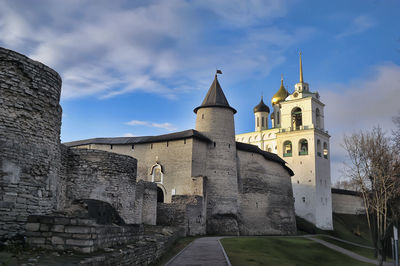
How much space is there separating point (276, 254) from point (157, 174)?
1275 cm

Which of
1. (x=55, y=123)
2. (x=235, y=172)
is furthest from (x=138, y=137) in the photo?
(x=55, y=123)

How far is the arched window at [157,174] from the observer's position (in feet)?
88.8

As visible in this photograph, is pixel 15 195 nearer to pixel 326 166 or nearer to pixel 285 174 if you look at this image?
pixel 285 174

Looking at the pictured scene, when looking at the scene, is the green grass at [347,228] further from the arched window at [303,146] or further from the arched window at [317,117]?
the arched window at [317,117]

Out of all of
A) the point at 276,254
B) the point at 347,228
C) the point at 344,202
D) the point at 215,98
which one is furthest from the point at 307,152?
the point at 276,254

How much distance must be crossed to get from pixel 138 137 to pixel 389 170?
1893cm

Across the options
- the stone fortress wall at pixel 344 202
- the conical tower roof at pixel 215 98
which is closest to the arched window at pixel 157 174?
the conical tower roof at pixel 215 98

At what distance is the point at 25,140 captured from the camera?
7.65 meters

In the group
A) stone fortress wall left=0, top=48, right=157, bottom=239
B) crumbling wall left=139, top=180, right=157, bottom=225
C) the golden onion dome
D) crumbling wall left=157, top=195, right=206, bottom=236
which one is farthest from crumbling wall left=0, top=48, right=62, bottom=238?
the golden onion dome

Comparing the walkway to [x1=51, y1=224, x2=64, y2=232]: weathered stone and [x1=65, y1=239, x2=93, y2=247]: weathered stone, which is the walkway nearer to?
[x1=65, y1=239, x2=93, y2=247]: weathered stone

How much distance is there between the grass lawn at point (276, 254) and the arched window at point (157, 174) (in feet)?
31.0

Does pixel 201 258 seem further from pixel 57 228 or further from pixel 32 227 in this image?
pixel 32 227

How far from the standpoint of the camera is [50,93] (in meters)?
8.37

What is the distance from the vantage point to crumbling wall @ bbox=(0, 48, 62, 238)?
7.25 meters
